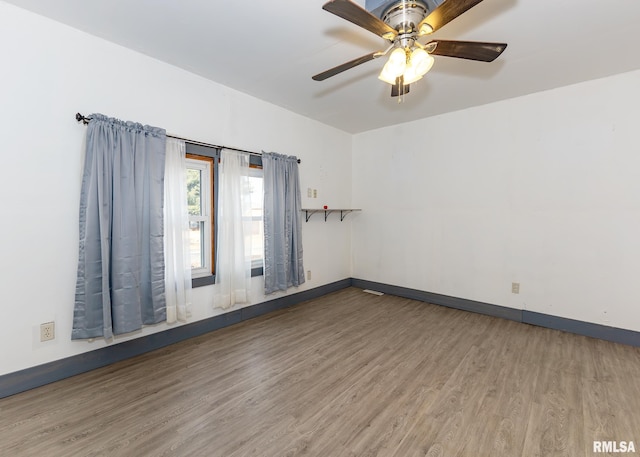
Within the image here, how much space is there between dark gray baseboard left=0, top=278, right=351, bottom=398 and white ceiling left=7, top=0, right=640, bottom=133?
2563 mm

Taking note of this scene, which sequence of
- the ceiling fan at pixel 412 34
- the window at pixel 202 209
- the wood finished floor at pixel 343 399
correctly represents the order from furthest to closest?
the window at pixel 202 209, the wood finished floor at pixel 343 399, the ceiling fan at pixel 412 34

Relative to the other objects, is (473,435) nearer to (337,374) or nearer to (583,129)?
(337,374)

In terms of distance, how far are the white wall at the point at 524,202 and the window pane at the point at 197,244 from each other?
9.02 feet

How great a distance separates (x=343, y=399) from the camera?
201 centimetres

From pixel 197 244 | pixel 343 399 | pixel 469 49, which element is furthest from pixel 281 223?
pixel 469 49

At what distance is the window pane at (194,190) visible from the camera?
2998 millimetres

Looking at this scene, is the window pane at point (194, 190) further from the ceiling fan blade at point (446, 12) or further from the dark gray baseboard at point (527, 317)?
the dark gray baseboard at point (527, 317)

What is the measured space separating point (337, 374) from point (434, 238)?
256 centimetres

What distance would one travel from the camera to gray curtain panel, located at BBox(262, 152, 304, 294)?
3518mm

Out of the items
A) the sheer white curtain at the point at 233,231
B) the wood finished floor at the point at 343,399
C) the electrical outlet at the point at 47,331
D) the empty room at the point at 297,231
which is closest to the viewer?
the wood finished floor at the point at 343,399

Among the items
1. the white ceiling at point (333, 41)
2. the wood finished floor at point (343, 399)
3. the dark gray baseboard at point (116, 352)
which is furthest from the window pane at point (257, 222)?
the white ceiling at point (333, 41)

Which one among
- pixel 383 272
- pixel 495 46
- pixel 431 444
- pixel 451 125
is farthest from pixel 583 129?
pixel 431 444

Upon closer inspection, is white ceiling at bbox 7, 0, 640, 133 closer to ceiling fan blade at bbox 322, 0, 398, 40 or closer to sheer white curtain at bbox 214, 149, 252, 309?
ceiling fan blade at bbox 322, 0, 398, 40

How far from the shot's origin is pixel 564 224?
Answer: 317cm
